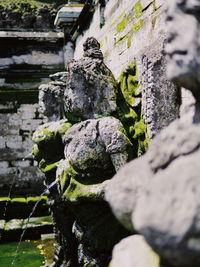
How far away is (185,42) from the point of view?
1313 mm

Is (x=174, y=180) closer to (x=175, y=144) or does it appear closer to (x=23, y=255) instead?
(x=175, y=144)

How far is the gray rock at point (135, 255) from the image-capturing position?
56.2 inches

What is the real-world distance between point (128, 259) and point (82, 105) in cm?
201

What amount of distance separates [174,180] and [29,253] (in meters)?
4.49

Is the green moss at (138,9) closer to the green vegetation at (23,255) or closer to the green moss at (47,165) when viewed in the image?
the green moss at (47,165)

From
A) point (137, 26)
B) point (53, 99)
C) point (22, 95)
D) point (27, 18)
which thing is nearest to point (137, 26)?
point (137, 26)

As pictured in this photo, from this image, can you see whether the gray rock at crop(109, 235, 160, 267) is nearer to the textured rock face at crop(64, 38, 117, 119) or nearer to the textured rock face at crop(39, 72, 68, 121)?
the textured rock face at crop(64, 38, 117, 119)

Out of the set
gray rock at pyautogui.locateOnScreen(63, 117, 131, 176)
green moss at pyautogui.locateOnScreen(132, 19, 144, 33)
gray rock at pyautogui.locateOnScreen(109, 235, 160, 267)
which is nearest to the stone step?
gray rock at pyautogui.locateOnScreen(63, 117, 131, 176)

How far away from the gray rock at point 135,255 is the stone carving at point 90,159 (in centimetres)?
122

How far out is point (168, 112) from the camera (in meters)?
2.71

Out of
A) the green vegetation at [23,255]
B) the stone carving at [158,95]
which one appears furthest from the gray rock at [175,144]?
the green vegetation at [23,255]

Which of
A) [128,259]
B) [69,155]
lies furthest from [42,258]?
[128,259]

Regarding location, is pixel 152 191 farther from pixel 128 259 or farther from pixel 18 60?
pixel 18 60

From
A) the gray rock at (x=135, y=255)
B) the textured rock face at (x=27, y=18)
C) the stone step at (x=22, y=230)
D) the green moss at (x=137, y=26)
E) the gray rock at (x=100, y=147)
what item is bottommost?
the stone step at (x=22, y=230)
